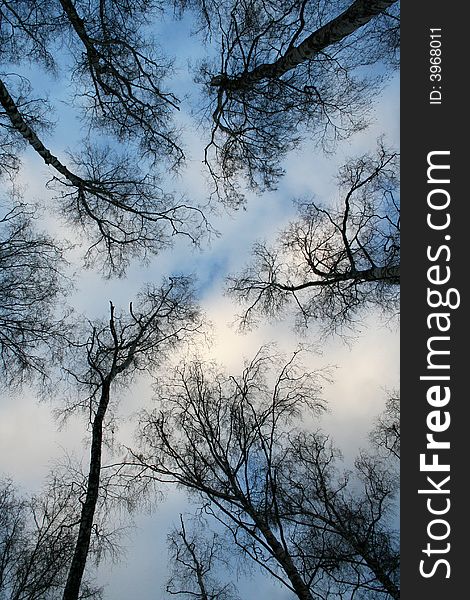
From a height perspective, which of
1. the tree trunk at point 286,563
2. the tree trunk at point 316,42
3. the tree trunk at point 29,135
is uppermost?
the tree trunk at point 316,42

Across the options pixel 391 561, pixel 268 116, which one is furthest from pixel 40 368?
pixel 391 561

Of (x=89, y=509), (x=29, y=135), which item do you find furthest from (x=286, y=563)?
(x=29, y=135)

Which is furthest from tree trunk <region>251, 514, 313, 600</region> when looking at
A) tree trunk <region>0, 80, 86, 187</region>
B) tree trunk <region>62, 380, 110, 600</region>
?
tree trunk <region>0, 80, 86, 187</region>

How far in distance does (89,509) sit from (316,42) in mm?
8817

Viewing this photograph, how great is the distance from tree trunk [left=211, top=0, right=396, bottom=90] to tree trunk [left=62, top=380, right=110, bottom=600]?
6.55m

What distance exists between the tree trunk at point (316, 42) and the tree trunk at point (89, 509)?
21.5 feet

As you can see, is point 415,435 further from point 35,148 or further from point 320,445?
point 35,148

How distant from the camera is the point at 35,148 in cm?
789

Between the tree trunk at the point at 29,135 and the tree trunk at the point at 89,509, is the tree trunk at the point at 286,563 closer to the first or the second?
the tree trunk at the point at 89,509

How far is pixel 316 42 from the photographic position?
6.57 meters

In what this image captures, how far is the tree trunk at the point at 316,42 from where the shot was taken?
592 centimetres

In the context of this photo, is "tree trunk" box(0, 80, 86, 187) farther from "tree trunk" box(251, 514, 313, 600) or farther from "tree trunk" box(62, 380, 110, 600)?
"tree trunk" box(251, 514, 313, 600)

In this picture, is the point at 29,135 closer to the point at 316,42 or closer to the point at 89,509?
the point at 316,42

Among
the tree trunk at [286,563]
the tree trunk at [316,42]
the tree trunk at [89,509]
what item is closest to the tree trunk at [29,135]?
the tree trunk at [316,42]
